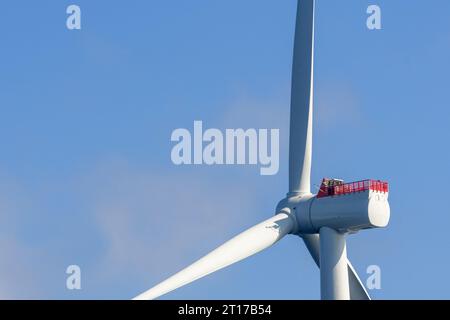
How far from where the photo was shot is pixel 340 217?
3369 inches

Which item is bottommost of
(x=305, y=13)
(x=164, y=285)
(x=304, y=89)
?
(x=164, y=285)

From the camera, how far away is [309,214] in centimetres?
8769

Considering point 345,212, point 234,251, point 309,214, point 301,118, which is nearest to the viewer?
point 234,251

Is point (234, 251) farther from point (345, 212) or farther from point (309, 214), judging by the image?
point (345, 212)

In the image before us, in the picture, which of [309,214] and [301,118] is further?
[301,118]

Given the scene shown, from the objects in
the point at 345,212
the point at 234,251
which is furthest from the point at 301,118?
the point at 234,251

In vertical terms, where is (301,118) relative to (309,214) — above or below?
above

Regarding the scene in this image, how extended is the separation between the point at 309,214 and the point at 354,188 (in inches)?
158

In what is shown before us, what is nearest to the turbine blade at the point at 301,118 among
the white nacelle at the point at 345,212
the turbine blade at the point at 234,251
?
the white nacelle at the point at 345,212
